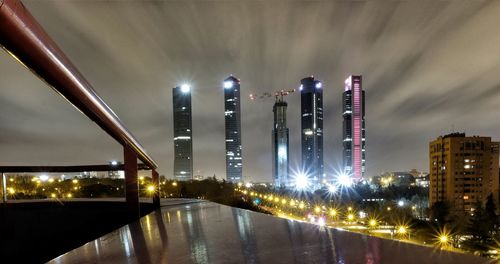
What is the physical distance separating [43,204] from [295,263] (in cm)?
647

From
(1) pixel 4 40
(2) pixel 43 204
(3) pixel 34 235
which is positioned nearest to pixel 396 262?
(1) pixel 4 40

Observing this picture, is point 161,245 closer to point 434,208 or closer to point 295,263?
point 295,263

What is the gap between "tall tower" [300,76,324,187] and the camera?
150 metres

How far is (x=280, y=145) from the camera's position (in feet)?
497

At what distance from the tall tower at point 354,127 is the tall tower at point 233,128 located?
48.6 meters

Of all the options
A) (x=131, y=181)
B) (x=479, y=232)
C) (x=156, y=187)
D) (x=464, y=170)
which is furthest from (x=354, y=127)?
(x=131, y=181)

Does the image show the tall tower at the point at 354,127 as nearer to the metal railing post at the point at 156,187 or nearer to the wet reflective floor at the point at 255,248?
the metal railing post at the point at 156,187

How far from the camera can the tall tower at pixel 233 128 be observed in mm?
144375

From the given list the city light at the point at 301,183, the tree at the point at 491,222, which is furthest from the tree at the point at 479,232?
the city light at the point at 301,183

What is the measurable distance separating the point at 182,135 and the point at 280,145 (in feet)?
160

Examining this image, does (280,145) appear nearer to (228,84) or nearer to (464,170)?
(228,84)

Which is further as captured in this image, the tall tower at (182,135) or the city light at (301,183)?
the tall tower at (182,135)

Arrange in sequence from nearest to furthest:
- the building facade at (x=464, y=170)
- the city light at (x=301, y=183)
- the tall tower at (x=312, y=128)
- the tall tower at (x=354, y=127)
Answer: the building facade at (x=464, y=170), the city light at (x=301, y=183), the tall tower at (x=354, y=127), the tall tower at (x=312, y=128)

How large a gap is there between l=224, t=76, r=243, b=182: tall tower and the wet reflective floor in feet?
450
